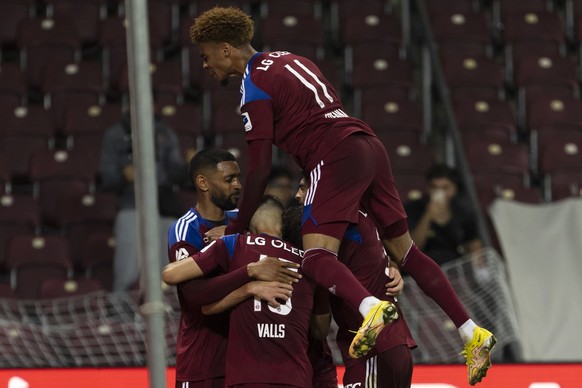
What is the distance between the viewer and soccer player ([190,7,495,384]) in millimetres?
6066

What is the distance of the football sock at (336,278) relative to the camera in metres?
5.90

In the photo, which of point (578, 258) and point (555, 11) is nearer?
point (578, 258)

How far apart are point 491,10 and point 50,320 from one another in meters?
6.16

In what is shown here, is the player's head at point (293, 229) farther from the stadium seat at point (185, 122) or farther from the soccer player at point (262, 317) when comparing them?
the stadium seat at point (185, 122)

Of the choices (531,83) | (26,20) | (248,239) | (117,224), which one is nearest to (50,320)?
(117,224)

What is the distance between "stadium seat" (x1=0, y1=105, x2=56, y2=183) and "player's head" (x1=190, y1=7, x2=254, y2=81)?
17.8 feet

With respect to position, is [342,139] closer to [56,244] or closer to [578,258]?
[578,258]

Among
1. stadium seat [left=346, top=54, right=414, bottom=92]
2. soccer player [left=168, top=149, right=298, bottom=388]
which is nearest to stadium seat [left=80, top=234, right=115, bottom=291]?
stadium seat [left=346, top=54, right=414, bottom=92]

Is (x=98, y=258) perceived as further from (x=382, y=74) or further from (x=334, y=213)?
(x=334, y=213)

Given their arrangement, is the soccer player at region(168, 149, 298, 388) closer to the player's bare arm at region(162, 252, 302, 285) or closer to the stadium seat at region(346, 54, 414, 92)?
the player's bare arm at region(162, 252, 302, 285)

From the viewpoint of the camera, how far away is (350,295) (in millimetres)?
5898

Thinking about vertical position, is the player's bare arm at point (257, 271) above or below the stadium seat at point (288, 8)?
below

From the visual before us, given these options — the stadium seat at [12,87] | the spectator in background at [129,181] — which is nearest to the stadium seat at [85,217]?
the spectator in background at [129,181]

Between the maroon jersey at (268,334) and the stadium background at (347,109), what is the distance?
2684mm
